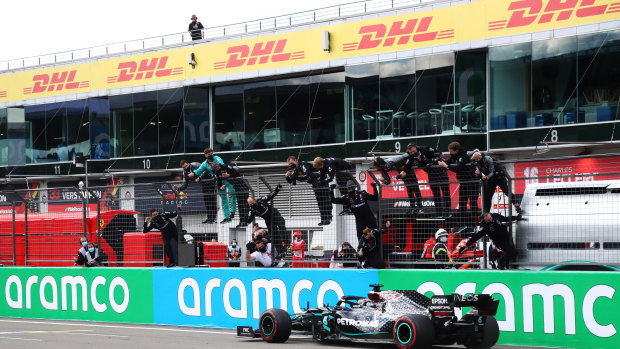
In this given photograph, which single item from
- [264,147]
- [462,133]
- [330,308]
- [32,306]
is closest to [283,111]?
[264,147]

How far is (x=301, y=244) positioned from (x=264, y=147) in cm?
2403

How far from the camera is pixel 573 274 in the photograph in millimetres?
12344

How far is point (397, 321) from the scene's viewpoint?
11742 millimetres

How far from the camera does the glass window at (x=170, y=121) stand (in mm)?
41938

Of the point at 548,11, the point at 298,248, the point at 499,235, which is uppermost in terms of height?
the point at 548,11

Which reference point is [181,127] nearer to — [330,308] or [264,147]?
[264,147]

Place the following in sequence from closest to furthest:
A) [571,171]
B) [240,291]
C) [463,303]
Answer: [463,303]
[571,171]
[240,291]

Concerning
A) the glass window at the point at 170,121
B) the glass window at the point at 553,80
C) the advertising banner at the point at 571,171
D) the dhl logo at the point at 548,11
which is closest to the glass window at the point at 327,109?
the glass window at the point at 170,121

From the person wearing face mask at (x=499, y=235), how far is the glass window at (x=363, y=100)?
2205 cm

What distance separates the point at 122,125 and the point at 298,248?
3012 cm

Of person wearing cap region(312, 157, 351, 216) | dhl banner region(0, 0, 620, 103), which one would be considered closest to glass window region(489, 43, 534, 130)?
dhl banner region(0, 0, 620, 103)

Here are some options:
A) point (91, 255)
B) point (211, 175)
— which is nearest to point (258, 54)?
point (211, 175)

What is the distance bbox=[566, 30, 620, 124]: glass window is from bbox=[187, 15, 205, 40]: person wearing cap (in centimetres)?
1875

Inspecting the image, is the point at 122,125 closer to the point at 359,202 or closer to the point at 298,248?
the point at 298,248
